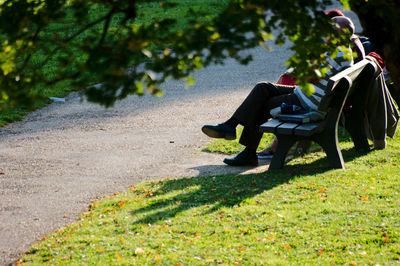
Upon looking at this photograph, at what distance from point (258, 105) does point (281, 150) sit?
2.07 ft

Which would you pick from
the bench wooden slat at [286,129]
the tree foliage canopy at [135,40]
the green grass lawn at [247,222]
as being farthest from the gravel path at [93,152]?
the tree foliage canopy at [135,40]

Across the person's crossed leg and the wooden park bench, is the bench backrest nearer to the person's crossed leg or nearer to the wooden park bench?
the wooden park bench

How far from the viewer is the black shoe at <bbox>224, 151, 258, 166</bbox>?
22.0ft

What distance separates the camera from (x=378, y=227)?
461cm

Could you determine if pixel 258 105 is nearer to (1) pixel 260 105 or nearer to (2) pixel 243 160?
(1) pixel 260 105

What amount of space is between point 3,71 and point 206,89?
8.89 m

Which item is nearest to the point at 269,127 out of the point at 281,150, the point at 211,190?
the point at 281,150

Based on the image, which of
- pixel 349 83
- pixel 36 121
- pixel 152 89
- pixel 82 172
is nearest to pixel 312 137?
pixel 349 83

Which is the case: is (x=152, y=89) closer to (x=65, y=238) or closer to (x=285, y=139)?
(x=65, y=238)

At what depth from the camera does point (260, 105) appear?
6.54 meters

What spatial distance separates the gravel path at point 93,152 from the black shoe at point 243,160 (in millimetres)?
147

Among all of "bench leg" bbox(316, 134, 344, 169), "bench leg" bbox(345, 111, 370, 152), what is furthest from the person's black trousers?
"bench leg" bbox(345, 111, 370, 152)

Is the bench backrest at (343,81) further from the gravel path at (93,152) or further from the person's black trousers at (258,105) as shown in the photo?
the gravel path at (93,152)

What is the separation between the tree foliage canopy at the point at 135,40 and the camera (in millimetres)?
2314
